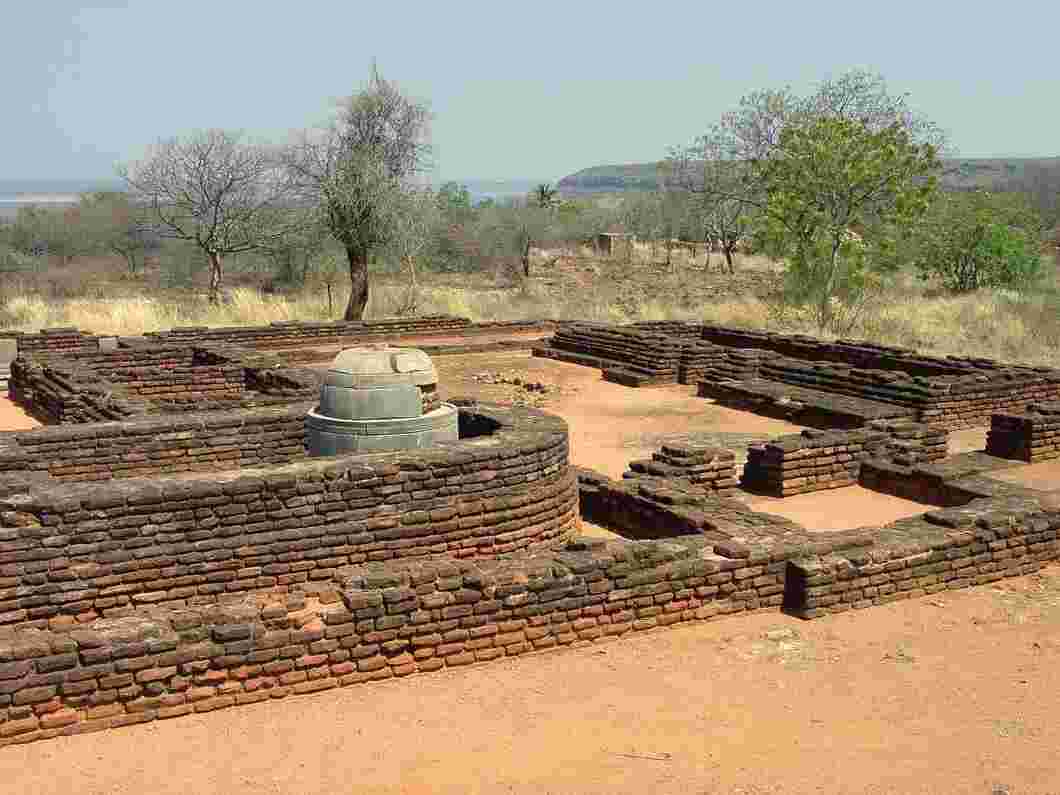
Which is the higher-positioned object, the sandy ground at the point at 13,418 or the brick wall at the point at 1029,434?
the brick wall at the point at 1029,434

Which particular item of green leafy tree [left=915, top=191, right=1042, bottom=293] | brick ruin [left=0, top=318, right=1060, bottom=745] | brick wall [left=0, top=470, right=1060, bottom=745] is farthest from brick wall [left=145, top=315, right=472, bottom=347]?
green leafy tree [left=915, top=191, right=1042, bottom=293]

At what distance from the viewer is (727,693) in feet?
17.5

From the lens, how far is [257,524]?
20.8 ft

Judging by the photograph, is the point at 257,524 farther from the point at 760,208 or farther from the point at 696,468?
the point at 760,208

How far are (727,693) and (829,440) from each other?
4802 mm

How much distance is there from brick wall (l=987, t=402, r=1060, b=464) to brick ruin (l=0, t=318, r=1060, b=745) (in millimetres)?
736

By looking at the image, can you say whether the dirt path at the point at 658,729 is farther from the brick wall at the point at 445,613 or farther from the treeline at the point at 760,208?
the treeline at the point at 760,208

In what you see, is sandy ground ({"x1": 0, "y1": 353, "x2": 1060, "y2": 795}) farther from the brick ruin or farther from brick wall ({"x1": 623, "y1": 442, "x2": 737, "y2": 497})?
brick wall ({"x1": 623, "y1": 442, "x2": 737, "y2": 497})

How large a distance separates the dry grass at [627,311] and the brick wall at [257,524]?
40.9 feet

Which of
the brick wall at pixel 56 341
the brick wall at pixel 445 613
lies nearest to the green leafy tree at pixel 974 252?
the brick wall at pixel 56 341

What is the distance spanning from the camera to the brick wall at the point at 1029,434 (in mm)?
10641

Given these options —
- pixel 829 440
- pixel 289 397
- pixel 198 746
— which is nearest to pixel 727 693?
pixel 198 746

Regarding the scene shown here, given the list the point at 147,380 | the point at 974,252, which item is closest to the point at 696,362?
the point at 147,380

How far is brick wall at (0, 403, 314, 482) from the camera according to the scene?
798 centimetres
